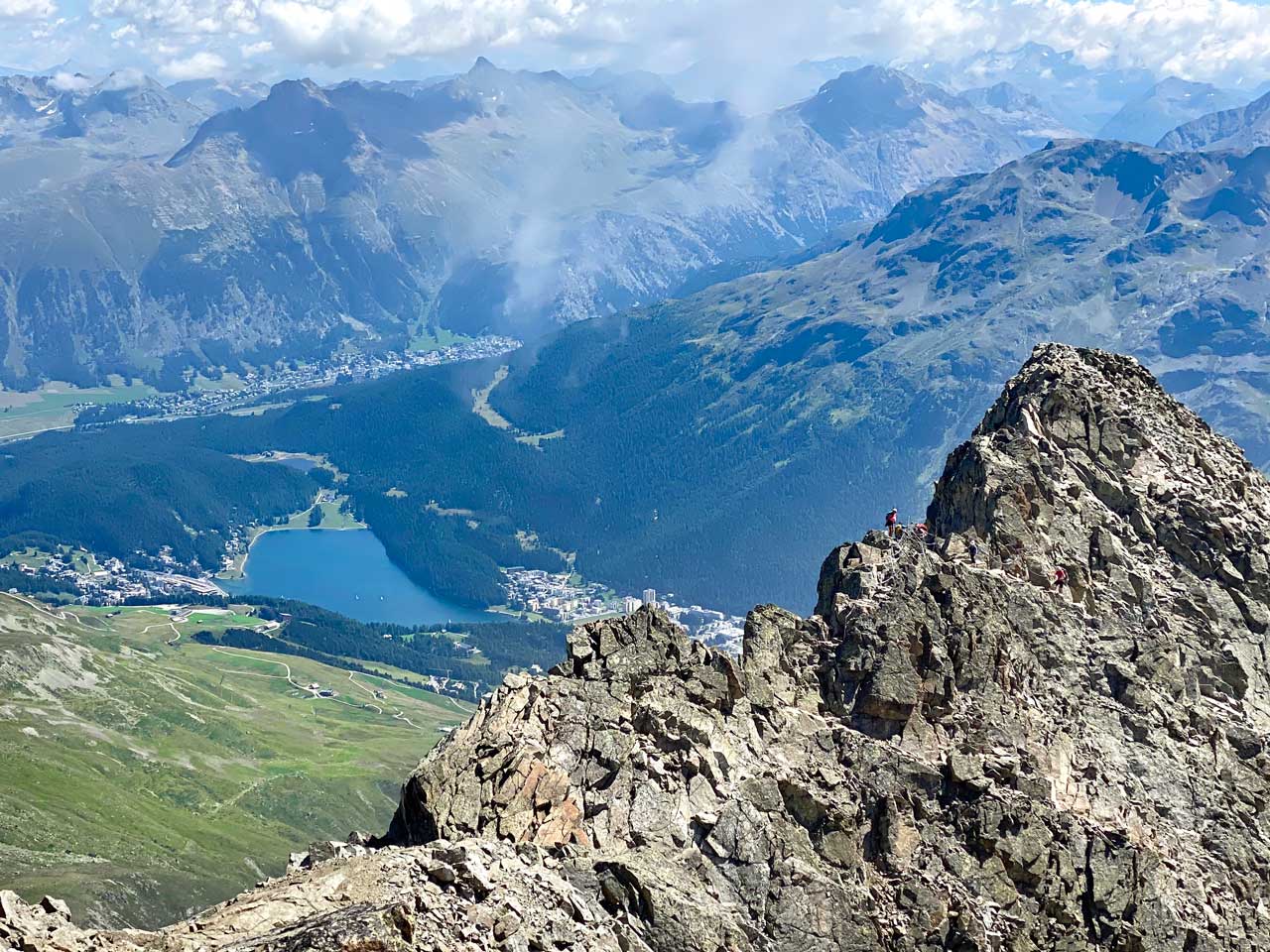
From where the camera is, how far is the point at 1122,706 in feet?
238

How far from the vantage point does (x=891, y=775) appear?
6241cm

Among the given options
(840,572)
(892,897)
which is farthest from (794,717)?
(840,572)

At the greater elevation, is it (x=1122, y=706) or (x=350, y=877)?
(x=1122, y=706)

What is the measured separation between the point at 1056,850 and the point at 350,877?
30.1 metres

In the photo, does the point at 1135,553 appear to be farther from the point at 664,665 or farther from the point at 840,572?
the point at 664,665

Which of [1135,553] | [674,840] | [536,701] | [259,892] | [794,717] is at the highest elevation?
[1135,553]

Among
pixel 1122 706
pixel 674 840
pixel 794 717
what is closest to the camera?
pixel 674 840

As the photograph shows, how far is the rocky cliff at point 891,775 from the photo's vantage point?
47.8 m

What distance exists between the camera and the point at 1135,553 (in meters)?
85.4

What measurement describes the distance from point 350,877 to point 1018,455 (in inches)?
2198

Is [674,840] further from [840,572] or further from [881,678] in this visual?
[840,572]

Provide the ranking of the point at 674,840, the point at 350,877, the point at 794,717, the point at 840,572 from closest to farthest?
1. the point at 350,877
2. the point at 674,840
3. the point at 794,717
4. the point at 840,572

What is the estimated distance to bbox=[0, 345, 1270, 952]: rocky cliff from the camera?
1881 inches

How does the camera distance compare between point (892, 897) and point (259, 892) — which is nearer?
point (259, 892)
